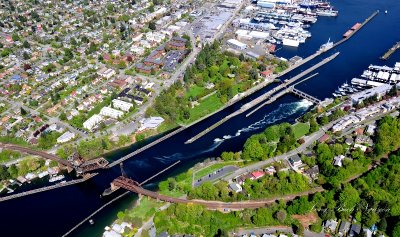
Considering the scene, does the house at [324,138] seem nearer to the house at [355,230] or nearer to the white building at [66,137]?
the house at [355,230]

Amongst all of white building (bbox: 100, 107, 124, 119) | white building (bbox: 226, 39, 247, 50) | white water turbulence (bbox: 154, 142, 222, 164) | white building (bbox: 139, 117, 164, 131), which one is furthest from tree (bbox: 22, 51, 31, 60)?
white water turbulence (bbox: 154, 142, 222, 164)

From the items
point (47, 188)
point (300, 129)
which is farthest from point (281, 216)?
point (47, 188)

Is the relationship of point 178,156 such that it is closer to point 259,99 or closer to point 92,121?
point 92,121

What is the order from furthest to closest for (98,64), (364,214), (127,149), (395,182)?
(98,64) < (127,149) < (395,182) < (364,214)

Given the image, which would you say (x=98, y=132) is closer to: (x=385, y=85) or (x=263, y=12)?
(x=385, y=85)

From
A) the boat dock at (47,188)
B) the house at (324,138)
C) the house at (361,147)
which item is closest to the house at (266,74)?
the house at (324,138)

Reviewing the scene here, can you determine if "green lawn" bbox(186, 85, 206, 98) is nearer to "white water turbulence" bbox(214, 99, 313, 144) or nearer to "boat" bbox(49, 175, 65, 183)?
"white water turbulence" bbox(214, 99, 313, 144)

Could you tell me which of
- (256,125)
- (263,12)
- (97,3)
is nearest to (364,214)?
(256,125)

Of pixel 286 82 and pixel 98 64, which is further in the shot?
pixel 98 64
